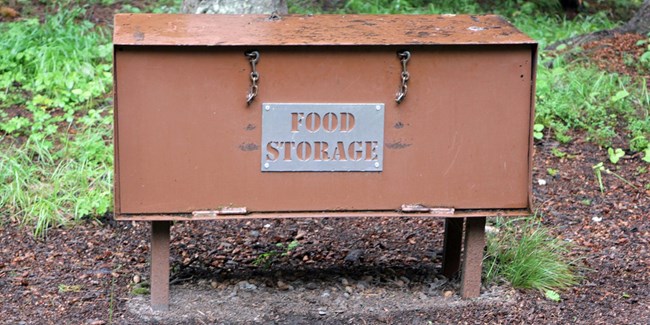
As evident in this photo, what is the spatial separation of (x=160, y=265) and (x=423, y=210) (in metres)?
1.18

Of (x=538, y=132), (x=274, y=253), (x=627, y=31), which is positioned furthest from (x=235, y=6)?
A: (x=627, y=31)

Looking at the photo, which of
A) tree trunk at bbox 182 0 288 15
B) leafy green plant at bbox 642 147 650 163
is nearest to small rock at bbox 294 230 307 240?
tree trunk at bbox 182 0 288 15

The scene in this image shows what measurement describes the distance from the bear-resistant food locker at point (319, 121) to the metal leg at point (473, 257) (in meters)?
0.17

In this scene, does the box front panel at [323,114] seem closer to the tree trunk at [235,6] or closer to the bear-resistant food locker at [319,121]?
the bear-resistant food locker at [319,121]

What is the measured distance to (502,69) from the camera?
3990 millimetres

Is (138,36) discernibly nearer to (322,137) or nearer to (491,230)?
(322,137)

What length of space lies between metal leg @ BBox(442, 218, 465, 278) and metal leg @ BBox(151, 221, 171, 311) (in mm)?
1368

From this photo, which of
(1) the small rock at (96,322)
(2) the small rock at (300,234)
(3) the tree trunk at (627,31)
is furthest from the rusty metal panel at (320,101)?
(3) the tree trunk at (627,31)

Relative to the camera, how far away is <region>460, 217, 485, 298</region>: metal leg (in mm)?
4312

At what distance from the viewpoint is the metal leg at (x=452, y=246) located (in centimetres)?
463

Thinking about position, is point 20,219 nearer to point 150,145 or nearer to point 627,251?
point 150,145

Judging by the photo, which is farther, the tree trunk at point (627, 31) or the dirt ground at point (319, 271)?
the tree trunk at point (627, 31)

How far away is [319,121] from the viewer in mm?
3986

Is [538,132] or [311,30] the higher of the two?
[311,30]
